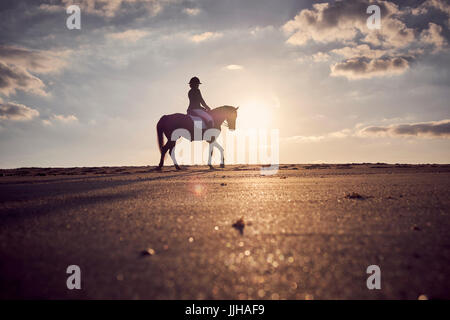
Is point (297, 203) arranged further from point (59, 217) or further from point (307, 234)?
point (59, 217)

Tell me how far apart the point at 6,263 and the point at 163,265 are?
659 mm

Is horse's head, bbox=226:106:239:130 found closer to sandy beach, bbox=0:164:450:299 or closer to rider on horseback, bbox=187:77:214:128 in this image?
rider on horseback, bbox=187:77:214:128

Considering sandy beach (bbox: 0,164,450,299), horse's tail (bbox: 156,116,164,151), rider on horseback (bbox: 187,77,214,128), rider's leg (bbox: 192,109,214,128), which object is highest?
rider on horseback (bbox: 187,77,214,128)

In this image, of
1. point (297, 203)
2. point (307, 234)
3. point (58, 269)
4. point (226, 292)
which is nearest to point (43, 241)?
point (58, 269)

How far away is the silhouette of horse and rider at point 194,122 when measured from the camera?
12.1 m

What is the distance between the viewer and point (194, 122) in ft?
42.0

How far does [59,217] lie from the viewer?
2314mm

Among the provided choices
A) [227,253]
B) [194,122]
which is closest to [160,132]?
[194,122]

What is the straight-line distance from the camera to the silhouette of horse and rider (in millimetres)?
12086

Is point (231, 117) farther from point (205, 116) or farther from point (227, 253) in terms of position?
point (227, 253)

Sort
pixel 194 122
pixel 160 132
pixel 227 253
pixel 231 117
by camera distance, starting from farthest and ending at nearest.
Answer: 1. pixel 231 117
2. pixel 194 122
3. pixel 160 132
4. pixel 227 253

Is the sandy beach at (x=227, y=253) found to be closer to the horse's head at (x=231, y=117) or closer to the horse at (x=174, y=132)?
the horse at (x=174, y=132)

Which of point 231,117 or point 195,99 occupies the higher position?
point 195,99

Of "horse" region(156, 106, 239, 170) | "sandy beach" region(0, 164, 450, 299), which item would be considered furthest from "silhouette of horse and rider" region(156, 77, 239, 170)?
"sandy beach" region(0, 164, 450, 299)
